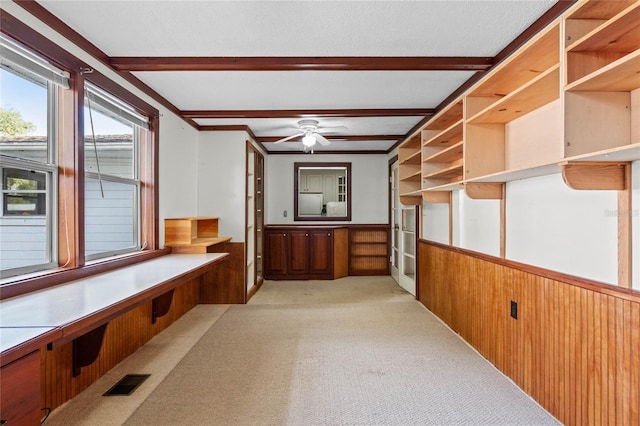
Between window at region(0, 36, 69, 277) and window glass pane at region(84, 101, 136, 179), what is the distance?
0.91ft

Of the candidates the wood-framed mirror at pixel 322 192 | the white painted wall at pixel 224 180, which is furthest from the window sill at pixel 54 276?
the wood-framed mirror at pixel 322 192

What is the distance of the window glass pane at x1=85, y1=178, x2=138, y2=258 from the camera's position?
2.52 m

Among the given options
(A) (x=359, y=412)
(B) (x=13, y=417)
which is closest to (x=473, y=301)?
(A) (x=359, y=412)

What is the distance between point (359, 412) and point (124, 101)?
3057 mm

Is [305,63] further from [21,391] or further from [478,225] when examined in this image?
[21,391]

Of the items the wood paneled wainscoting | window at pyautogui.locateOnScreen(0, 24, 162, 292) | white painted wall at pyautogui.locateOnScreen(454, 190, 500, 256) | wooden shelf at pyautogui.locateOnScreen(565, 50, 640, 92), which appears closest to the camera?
wooden shelf at pyautogui.locateOnScreen(565, 50, 640, 92)

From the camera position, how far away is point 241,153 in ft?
14.4

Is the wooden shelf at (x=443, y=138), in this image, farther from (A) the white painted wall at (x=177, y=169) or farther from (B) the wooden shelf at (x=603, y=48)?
(A) the white painted wall at (x=177, y=169)

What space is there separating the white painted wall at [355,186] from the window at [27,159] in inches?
164

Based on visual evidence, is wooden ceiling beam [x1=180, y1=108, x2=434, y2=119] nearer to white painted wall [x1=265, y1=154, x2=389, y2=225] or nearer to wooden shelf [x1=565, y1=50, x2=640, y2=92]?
wooden shelf [x1=565, y1=50, x2=640, y2=92]

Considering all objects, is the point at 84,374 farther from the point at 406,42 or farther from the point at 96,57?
the point at 406,42

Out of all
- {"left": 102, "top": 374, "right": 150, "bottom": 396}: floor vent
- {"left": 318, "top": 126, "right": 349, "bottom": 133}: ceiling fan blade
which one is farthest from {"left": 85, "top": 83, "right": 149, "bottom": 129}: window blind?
{"left": 318, "top": 126, "right": 349, "bottom": 133}: ceiling fan blade

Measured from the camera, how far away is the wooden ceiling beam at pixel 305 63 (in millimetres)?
2453

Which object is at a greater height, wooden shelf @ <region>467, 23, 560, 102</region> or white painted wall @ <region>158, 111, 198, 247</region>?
wooden shelf @ <region>467, 23, 560, 102</region>
